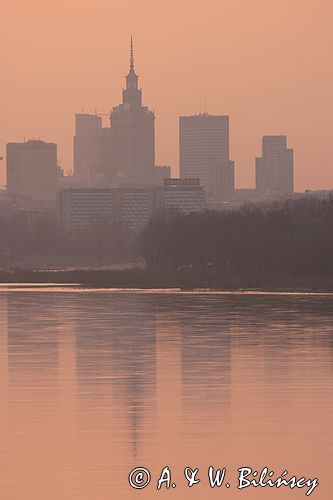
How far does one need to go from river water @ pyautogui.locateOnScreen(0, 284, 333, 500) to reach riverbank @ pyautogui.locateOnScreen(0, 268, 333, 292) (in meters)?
36.8

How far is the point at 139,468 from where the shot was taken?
2438 centimetres

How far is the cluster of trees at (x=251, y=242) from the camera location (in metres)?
107

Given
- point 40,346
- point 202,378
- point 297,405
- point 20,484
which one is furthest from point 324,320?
point 20,484

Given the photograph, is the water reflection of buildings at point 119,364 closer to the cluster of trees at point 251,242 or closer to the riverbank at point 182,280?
the riverbank at point 182,280

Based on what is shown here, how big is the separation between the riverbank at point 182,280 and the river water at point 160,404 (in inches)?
1449

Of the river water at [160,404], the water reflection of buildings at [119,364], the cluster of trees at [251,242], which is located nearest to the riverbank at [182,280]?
the cluster of trees at [251,242]

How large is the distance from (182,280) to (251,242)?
368 inches

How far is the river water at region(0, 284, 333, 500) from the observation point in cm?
2405

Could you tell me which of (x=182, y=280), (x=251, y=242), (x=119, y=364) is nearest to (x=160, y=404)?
(x=119, y=364)

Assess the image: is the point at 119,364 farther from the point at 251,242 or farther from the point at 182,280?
the point at 251,242

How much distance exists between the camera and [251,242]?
117438mm

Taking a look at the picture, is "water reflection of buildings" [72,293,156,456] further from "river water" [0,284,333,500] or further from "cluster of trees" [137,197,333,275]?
"cluster of trees" [137,197,333,275]

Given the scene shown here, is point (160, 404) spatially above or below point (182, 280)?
below

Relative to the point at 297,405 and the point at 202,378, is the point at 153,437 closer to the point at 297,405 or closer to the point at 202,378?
the point at 297,405
